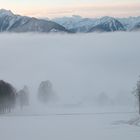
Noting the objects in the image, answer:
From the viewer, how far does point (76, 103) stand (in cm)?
15875

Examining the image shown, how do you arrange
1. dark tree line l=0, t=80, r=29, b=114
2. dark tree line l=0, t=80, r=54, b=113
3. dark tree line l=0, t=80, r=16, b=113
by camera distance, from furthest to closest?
dark tree line l=0, t=80, r=54, b=113 < dark tree line l=0, t=80, r=29, b=114 < dark tree line l=0, t=80, r=16, b=113

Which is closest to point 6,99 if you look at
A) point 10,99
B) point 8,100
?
point 8,100

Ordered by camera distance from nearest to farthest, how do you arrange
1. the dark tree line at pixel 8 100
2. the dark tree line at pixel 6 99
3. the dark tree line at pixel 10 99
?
the dark tree line at pixel 6 99 → the dark tree line at pixel 8 100 → the dark tree line at pixel 10 99

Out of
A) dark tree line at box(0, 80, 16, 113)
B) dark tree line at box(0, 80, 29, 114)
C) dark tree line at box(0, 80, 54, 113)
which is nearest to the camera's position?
dark tree line at box(0, 80, 16, 113)

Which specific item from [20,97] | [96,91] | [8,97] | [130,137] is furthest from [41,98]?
[130,137]

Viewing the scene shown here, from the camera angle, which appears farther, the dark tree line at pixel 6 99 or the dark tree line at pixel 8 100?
the dark tree line at pixel 8 100

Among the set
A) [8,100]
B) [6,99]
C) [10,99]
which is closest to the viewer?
[6,99]

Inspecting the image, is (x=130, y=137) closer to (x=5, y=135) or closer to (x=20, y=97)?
(x=5, y=135)

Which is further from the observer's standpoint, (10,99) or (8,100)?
(10,99)

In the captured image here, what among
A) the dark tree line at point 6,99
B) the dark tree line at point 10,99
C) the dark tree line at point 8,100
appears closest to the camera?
the dark tree line at point 6,99

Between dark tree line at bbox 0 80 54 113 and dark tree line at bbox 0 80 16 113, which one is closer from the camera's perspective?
dark tree line at bbox 0 80 16 113

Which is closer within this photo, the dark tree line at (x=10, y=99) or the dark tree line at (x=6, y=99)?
A: the dark tree line at (x=6, y=99)

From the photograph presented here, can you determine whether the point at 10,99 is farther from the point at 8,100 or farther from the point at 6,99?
the point at 6,99

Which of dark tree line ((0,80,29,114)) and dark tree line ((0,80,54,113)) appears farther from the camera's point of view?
dark tree line ((0,80,54,113))
